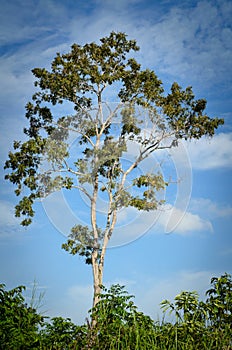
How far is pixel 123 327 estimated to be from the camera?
4570 mm

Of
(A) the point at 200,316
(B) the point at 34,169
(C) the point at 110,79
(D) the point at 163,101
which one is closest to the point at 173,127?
(D) the point at 163,101

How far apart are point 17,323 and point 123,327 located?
1.06m

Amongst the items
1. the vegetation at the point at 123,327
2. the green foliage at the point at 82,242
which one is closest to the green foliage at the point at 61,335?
the vegetation at the point at 123,327

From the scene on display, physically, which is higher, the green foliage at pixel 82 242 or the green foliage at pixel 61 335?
the green foliage at pixel 82 242

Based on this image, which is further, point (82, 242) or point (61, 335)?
point (82, 242)

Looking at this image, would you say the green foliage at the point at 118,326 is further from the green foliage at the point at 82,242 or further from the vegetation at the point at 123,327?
the green foliage at the point at 82,242

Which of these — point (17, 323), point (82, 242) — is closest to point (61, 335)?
point (17, 323)

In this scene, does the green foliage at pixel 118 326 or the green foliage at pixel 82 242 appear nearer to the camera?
the green foliage at pixel 118 326

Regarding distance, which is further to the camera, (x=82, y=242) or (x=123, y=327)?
(x=82, y=242)

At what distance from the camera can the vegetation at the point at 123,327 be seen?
4.37 meters

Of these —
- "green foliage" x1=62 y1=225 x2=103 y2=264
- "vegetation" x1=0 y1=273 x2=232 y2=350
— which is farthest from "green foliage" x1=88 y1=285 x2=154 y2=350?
"green foliage" x1=62 y1=225 x2=103 y2=264

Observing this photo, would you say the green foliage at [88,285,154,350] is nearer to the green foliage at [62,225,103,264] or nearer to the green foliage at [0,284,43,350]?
the green foliage at [0,284,43,350]

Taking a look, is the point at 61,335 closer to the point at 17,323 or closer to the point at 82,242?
the point at 17,323

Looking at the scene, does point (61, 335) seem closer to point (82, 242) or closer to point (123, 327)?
point (123, 327)
